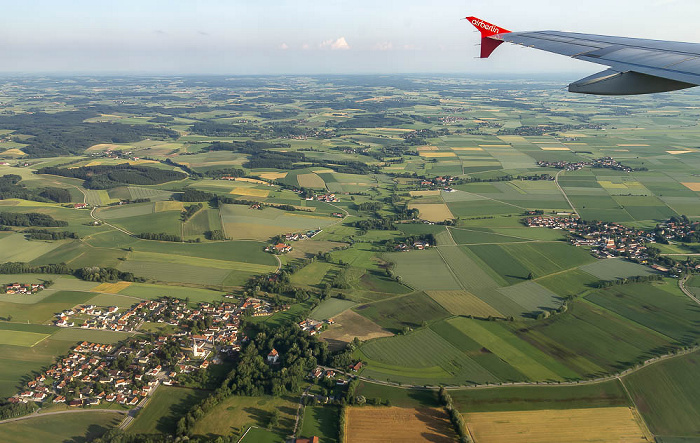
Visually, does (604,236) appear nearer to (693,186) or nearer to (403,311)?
(403,311)

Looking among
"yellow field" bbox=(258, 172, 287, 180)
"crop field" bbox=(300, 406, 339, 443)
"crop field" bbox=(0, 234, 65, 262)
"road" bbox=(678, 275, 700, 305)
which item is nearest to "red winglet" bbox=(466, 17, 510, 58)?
"crop field" bbox=(300, 406, 339, 443)

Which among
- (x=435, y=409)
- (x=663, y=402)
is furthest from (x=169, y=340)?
(x=663, y=402)

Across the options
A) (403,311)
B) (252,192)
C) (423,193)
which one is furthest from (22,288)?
(423,193)

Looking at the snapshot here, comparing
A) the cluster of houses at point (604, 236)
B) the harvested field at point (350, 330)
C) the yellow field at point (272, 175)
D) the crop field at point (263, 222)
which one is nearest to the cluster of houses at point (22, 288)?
the crop field at point (263, 222)

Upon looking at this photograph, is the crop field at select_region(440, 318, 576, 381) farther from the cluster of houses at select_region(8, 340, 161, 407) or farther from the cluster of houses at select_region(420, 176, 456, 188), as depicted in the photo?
the cluster of houses at select_region(420, 176, 456, 188)

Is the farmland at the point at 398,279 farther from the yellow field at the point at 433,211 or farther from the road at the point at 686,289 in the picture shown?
the road at the point at 686,289

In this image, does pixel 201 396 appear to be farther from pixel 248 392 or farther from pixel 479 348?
pixel 479 348
